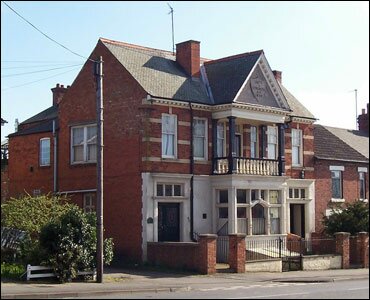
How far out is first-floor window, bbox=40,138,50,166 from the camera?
38.5 metres

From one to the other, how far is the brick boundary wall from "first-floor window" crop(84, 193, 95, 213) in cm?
519

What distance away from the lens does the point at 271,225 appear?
3569 cm

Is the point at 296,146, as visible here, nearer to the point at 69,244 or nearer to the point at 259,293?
the point at 69,244

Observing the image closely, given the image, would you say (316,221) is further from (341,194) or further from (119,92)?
(119,92)

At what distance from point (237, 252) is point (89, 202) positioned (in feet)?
31.8

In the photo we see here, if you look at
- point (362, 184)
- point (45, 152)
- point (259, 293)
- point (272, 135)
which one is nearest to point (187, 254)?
point (259, 293)

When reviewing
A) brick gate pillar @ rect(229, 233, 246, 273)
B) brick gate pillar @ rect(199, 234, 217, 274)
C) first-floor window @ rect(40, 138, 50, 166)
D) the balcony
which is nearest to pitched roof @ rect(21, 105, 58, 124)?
first-floor window @ rect(40, 138, 50, 166)

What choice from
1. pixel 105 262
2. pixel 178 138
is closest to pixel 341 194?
pixel 178 138

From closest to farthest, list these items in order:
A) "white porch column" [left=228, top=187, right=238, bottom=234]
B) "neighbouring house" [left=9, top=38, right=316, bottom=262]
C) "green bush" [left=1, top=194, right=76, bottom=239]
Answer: "green bush" [left=1, top=194, right=76, bottom=239] < "neighbouring house" [left=9, top=38, right=316, bottom=262] < "white porch column" [left=228, top=187, right=238, bottom=234]

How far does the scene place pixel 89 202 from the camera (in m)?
35.4

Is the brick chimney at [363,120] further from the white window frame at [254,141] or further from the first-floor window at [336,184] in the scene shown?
the white window frame at [254,141]

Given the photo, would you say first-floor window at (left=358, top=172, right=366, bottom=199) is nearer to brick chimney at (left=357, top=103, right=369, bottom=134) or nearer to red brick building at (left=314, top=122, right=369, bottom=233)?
red brick building at (left=314, top=122, right=369, bottom=233)

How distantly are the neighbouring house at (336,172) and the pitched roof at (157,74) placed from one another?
32.0 ft

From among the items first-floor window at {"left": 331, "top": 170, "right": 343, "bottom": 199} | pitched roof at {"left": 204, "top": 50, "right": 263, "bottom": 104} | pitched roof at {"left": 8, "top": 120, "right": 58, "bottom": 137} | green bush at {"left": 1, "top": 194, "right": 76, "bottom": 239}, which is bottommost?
green bush at {"left": 1, "top": 194, "right": 76, "bottom": 239}
